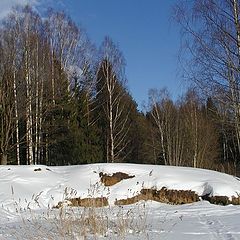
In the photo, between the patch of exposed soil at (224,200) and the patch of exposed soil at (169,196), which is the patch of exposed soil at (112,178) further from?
the patch of exposed soil at (224,200)

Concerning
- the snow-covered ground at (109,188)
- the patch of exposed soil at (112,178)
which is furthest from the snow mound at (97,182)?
the patch of exposed soil at (112,178)

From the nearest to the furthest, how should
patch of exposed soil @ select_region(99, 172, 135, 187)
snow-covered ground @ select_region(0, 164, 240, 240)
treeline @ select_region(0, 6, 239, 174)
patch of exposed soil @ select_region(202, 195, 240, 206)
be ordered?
snow-covered ground @ select_region(0, 164, 240, 240) → patch of exposed soil @ select_region(202, 195, 240, 206) → patch of exposed soil @ select_region(99, 172, 135, 187) → treeline @ select_region(0, 6, 239, 174)

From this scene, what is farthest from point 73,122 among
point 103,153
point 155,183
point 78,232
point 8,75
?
point 78,232

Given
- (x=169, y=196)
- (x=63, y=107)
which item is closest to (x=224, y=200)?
(x=169, y=196)

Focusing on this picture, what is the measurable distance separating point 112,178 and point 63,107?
13318 mm

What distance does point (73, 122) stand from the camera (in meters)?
27.4

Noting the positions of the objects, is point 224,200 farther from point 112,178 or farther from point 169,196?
point 112,178

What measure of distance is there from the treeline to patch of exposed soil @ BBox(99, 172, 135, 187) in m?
3.73

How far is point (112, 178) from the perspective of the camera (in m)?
13.6

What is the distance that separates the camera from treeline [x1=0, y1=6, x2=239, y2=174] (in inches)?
890

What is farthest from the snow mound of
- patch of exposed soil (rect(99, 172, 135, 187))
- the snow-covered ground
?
patch of exposed soil (rect(99, 172, 135, 187))

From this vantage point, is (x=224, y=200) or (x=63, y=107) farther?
(x=63, y=107)

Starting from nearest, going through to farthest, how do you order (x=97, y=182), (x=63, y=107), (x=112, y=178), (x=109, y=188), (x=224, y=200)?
(x=97, y=182), (x=224, y=200), (x=109, y=188), (x=112, y=178), (x=63, y=107)

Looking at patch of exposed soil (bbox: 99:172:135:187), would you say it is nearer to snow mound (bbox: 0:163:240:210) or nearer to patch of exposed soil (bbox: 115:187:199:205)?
snow mound (bbox: 0:163:240:210)
